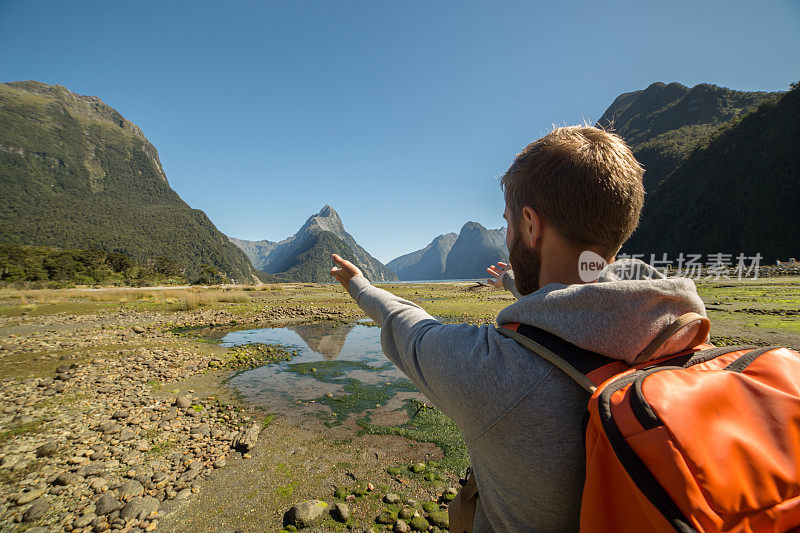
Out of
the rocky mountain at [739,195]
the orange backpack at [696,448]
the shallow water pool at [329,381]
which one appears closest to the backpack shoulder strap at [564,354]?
the orange backpack at [696,448]

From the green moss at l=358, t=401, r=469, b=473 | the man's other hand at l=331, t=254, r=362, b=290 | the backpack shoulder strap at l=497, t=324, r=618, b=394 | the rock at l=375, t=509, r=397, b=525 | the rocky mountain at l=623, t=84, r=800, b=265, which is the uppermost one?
the rocky mountain at l=623, t=84, r=800, b=265

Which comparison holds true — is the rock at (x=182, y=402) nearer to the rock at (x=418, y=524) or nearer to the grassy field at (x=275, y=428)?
the grassy field at (x=275, y=428)

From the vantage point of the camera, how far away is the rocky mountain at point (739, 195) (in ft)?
180

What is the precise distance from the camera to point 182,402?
21.9 ft

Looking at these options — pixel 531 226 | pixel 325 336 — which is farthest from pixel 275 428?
pixel 325 336

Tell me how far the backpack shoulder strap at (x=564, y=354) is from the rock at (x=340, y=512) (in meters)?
3.90

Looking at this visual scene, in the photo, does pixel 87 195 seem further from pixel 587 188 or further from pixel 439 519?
pixel 587 188

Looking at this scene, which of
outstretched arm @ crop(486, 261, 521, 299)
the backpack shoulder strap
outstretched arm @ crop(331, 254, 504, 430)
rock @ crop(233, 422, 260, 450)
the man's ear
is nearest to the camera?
the backpack shoulder strap

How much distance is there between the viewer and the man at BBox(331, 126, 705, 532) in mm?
1049

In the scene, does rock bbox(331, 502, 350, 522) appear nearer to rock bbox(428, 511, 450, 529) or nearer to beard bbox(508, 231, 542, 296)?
rock bbox(428, 511, 450, 529)

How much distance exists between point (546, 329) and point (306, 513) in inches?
164

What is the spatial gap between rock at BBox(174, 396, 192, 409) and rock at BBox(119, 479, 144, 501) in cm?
256

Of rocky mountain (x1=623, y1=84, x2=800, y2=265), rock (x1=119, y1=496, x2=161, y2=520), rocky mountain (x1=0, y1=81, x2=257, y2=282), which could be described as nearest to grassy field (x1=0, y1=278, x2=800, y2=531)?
rock (x1=119, y1=496, x2=161, y2=520)

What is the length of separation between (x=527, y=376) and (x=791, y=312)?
2478 centimetres
